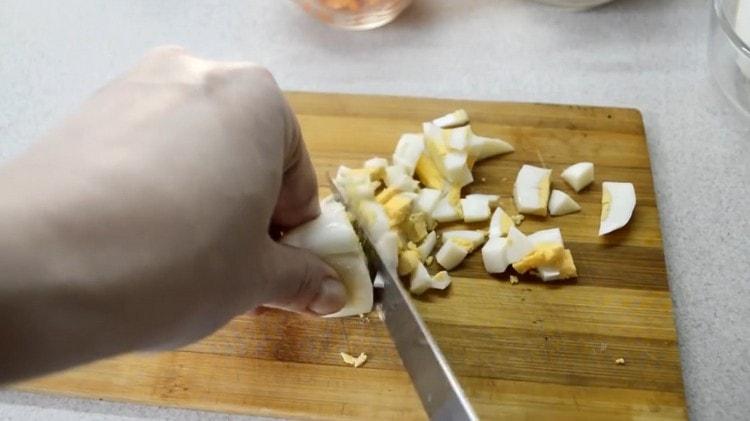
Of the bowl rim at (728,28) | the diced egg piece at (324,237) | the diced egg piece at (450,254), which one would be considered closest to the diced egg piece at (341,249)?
the diced egg piece at (324,237)

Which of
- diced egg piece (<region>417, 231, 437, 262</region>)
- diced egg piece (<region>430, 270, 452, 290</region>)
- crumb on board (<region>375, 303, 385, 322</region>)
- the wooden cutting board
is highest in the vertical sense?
diced egg piece (<region>417, 231, 437, 262</region>)

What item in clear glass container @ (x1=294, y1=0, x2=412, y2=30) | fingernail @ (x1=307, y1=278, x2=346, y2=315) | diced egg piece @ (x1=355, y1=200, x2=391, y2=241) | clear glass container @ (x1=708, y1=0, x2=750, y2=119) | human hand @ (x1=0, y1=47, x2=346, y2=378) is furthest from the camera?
clear glass container @ (x1=294, y1=0, x2=412, y2=30)

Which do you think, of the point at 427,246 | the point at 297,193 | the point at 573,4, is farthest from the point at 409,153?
the point at 573,4

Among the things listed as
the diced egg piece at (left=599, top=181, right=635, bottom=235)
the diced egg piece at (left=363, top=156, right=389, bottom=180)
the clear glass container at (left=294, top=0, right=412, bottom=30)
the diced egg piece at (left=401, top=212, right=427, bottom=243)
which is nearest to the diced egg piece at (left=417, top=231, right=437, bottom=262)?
the diced egg piece at (left=401, top=212, right=427, bottom=243)

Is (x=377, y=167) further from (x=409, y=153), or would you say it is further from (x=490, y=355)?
(x=490, y=355)

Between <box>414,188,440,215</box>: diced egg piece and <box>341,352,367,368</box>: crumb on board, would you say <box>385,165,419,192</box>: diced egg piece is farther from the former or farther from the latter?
<box>341,352,367,368</box>: crumb on board
